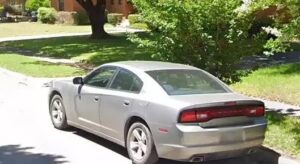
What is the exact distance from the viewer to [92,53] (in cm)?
2317

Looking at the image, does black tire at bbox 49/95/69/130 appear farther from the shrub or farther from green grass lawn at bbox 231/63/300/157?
the shrub

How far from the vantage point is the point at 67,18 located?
49.7 m

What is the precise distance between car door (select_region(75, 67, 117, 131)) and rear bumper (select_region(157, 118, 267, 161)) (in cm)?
170

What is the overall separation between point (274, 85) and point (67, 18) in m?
38.5

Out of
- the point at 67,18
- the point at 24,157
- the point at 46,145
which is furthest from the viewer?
the point at 67,18

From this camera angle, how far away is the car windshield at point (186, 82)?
23.0 feet

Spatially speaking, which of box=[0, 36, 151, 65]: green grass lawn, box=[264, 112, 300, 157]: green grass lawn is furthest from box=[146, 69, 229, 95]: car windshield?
box=[0, 36, 151, 65]: green grass lawn

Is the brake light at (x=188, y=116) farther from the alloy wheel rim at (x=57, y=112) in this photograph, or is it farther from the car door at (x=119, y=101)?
the alloy wheel rim at (x=57, y=112)

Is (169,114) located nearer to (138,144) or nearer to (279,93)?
(138,144)

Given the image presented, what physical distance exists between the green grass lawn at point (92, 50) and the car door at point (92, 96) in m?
10.8

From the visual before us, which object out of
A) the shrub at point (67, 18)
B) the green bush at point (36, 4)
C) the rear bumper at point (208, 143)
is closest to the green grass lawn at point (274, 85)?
the rear bumper at point (208, 143)

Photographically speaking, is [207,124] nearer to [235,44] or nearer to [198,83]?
A: [198,83]

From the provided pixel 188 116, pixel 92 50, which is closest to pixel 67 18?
pixel 92 50

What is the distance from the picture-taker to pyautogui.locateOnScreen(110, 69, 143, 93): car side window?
730 cm
